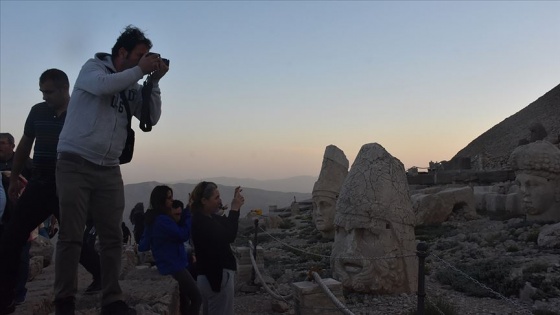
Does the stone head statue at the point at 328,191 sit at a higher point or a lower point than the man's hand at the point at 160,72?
lower

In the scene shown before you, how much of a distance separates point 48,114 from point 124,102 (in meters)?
0.79

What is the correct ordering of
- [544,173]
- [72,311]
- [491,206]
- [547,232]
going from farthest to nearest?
1. [491,206]
2. [544,173]
3. [547,232]
4. [72,311]

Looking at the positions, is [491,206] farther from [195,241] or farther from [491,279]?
[195,241]

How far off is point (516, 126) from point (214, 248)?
A: 174 ft

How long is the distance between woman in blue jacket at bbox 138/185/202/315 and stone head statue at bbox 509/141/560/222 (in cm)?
874

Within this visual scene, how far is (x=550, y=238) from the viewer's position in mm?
8375

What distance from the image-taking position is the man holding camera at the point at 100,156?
267cm

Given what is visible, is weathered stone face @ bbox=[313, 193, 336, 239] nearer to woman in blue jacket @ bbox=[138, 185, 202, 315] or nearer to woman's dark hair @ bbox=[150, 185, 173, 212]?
woman in blue jacket @ bbox=[138, 185, 202, 315]

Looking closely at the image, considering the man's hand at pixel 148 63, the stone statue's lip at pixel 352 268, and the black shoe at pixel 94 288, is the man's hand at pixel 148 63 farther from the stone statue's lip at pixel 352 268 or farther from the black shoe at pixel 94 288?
the stone statue's lip at pixel 352 268

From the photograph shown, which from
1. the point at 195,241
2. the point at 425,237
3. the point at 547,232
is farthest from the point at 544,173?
the point at 195,241

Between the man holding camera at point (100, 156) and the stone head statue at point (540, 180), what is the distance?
32.1 ft

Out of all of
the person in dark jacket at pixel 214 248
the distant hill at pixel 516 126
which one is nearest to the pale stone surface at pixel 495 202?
the person in dark jacket at pixel 214 248

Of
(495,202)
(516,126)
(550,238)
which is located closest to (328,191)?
(495,202)

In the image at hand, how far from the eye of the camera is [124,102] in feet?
9.49
